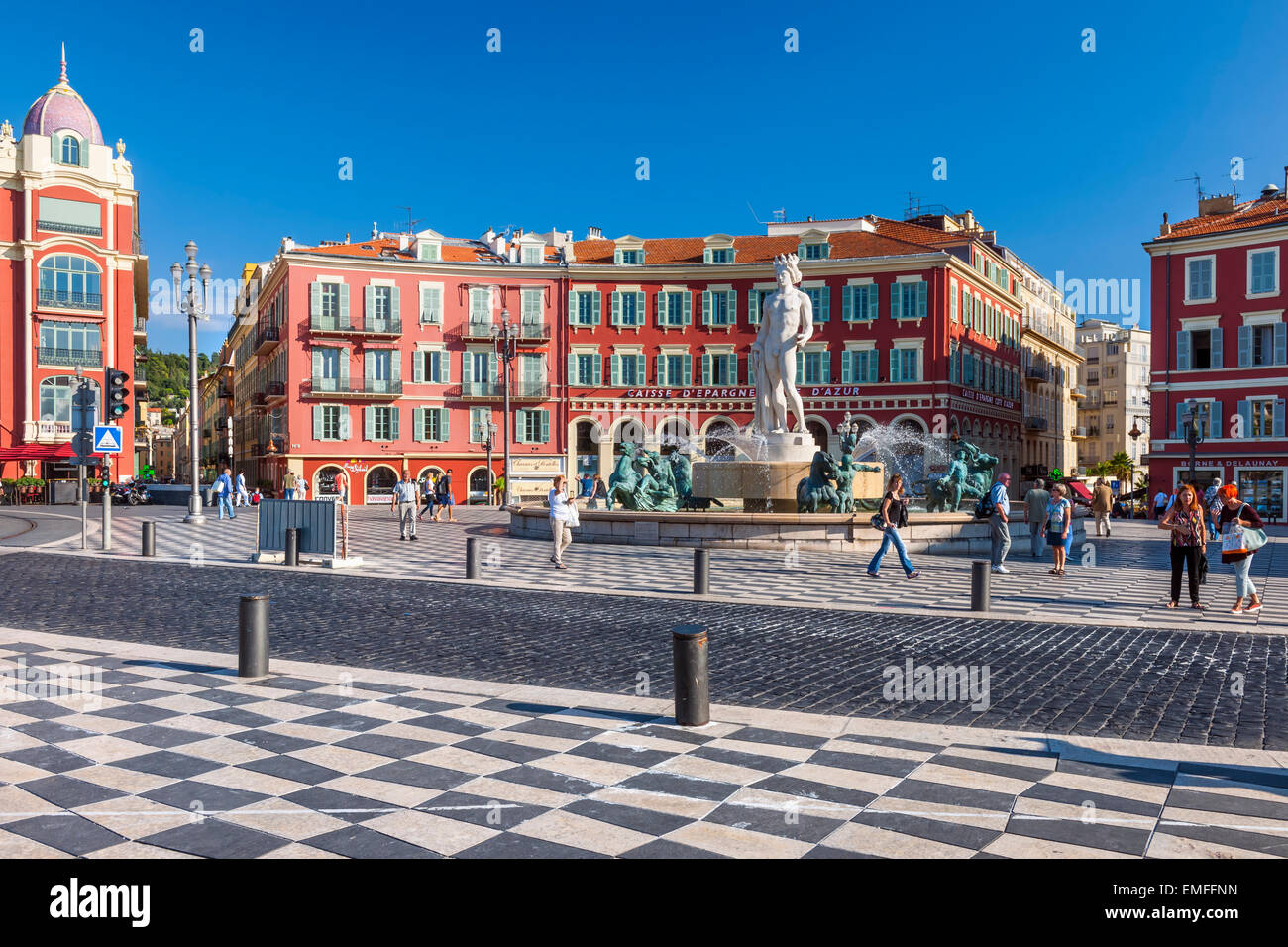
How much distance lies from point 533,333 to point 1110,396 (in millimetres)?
66386

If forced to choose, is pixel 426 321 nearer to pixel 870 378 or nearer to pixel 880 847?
pixel 870 378

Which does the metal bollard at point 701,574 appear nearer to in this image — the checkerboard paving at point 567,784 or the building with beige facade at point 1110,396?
the checkerboard paving at point 567,784

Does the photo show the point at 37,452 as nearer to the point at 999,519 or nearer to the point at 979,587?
the point at 999,519

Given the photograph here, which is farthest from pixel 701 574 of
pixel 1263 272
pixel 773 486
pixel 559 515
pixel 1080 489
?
pixel 1080 489

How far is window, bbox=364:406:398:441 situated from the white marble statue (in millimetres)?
28067

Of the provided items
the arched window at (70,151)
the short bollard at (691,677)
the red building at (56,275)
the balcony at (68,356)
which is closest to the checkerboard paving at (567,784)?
the short bollard at (691,677)

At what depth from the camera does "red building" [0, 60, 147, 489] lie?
42812 mm

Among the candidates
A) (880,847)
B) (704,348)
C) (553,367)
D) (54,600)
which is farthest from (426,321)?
(880,847)

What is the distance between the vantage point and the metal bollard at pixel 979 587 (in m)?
11.1

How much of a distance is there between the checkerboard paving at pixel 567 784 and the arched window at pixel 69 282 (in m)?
43.9

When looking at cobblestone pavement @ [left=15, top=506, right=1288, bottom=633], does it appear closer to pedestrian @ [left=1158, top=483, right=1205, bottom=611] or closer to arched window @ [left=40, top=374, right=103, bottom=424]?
pedestrian @ [left=1158, top=483, right=1205, bottom=611]

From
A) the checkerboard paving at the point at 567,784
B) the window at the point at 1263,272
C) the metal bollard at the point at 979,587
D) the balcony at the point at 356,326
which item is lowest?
the checkerboard paving at the point at 567,784

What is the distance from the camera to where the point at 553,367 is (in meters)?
48.7
